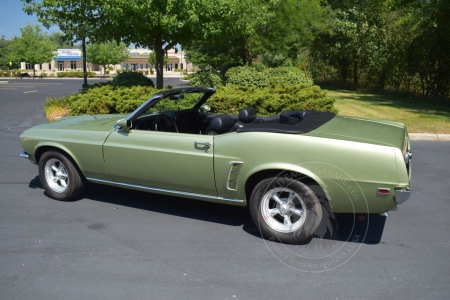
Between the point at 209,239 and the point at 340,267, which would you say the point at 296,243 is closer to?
the point at 340,267

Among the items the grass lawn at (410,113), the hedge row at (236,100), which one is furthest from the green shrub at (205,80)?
the grass lawn at (410,113)

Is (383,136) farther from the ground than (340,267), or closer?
farther from the ground

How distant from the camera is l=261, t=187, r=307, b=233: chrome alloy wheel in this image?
14.9 ft

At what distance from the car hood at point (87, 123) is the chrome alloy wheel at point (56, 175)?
18.7 inches

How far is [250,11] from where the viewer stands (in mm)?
15859

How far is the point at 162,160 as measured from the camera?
16.7ft

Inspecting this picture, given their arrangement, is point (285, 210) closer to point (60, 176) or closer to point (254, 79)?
point (60, 176)

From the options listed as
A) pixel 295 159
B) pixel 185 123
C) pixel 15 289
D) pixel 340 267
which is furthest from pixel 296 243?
pixel 15 289

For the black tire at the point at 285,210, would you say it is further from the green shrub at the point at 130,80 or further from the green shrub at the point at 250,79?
the green shrub at the point at 250,79

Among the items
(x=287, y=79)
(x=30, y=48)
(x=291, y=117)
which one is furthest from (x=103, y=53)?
(x=291, y=117)

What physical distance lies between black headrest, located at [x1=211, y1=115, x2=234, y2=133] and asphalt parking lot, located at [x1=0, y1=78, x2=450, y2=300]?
41.4 inches

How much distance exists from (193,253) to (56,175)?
250 centimetres

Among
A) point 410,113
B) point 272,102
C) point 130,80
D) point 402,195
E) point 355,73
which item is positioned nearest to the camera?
point 402,195

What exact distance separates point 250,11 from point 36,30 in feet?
174
